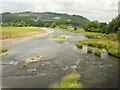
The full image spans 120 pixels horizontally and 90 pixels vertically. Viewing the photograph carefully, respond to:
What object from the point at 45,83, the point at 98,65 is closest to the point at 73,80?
the point at 45,83

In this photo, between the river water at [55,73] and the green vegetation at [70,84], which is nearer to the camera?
the green vegetation at [70,84]

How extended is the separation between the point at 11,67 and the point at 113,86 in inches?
783

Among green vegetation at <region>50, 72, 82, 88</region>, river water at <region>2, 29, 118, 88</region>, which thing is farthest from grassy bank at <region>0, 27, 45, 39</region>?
green vegetation at <region>50, 72, 82, 88</region>

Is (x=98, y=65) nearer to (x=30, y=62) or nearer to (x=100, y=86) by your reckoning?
(x=100, y=86)

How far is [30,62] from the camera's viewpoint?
92.6 feet

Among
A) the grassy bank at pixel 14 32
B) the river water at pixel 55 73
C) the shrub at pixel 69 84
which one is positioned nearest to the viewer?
the shrub at pixel 69 84

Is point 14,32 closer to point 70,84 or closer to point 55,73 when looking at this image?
point 55,73

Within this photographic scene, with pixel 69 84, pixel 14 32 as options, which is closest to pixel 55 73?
pixel 69 84

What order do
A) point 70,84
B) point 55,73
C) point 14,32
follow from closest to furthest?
point 70,84
point 55,73
point 14,32

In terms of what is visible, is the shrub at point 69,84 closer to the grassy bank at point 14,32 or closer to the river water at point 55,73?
the river water at point 55,73

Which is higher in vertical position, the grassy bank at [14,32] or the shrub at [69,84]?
the grassy bank at [14,32]

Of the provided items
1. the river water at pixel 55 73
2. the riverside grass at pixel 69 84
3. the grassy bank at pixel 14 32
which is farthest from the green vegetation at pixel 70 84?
the grassy bank at pixel 14 32

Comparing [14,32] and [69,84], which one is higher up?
[14,32]

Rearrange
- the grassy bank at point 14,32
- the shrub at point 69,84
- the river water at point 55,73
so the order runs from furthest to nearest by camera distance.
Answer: the grassy bank at point 14,32 → the river water at point 55,73 → the shrub at point 69,84
